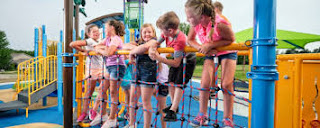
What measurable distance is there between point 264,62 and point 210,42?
402 mm

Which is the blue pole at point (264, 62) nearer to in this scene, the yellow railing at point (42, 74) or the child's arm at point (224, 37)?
the child's arm at point (224, 37)

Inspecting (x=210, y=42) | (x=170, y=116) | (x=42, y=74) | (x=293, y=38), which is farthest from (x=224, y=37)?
(x=293, y=38)

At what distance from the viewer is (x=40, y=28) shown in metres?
5.34

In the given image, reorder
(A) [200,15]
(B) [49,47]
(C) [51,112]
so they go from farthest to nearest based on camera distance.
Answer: (B) [49,47]
(C) [51,112]
(A) [200,15]

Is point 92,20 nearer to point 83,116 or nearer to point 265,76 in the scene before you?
point 83,116

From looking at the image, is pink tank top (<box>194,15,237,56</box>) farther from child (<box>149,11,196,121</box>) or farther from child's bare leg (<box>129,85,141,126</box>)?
child's bare leg (<box>129,85,141,126</box>)

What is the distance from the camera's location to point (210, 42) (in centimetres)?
132

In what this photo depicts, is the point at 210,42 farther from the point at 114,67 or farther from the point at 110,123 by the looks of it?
the point at 110,123

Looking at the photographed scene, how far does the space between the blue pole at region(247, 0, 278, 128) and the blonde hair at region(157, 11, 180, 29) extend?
677mm

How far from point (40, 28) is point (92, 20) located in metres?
3.84

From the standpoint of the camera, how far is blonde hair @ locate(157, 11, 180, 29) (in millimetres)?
1577

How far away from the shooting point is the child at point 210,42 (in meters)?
1.30

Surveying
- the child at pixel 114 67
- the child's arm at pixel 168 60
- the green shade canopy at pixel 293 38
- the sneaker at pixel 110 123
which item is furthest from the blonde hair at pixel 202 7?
the green shade canopy at pixel 293 38

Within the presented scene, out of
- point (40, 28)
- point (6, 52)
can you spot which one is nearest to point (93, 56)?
point (40, 28)
